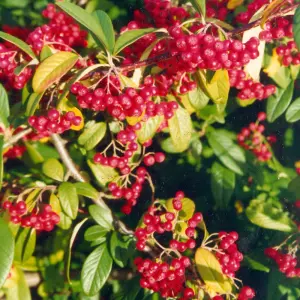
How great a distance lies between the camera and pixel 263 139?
2676 millimetres

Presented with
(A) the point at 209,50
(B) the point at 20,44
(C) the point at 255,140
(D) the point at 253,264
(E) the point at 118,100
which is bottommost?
(D) the point at 253,264

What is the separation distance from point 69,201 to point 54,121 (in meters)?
0.35

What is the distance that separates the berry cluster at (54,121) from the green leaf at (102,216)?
1.47 feet

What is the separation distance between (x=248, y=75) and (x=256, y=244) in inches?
39.7

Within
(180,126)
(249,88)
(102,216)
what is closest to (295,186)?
(249,88)

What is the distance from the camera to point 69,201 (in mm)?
1896

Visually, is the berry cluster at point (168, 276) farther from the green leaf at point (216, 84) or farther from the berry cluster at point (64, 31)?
the berry cluster at point (64, 31)

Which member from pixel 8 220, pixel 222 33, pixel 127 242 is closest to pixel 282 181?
pixel 127 242

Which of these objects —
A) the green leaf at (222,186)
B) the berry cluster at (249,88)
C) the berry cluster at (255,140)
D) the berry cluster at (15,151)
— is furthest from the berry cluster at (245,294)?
the berry cluster at (15,151)

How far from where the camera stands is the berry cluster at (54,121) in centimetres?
169

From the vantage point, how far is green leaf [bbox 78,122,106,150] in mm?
2027

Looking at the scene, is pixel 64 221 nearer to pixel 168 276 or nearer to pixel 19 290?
pixel 19 290

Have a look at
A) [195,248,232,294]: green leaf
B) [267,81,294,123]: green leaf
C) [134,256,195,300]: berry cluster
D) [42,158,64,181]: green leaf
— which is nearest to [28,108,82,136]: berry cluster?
[42,158,64,181]: green leaf

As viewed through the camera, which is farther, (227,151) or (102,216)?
(227,151)
